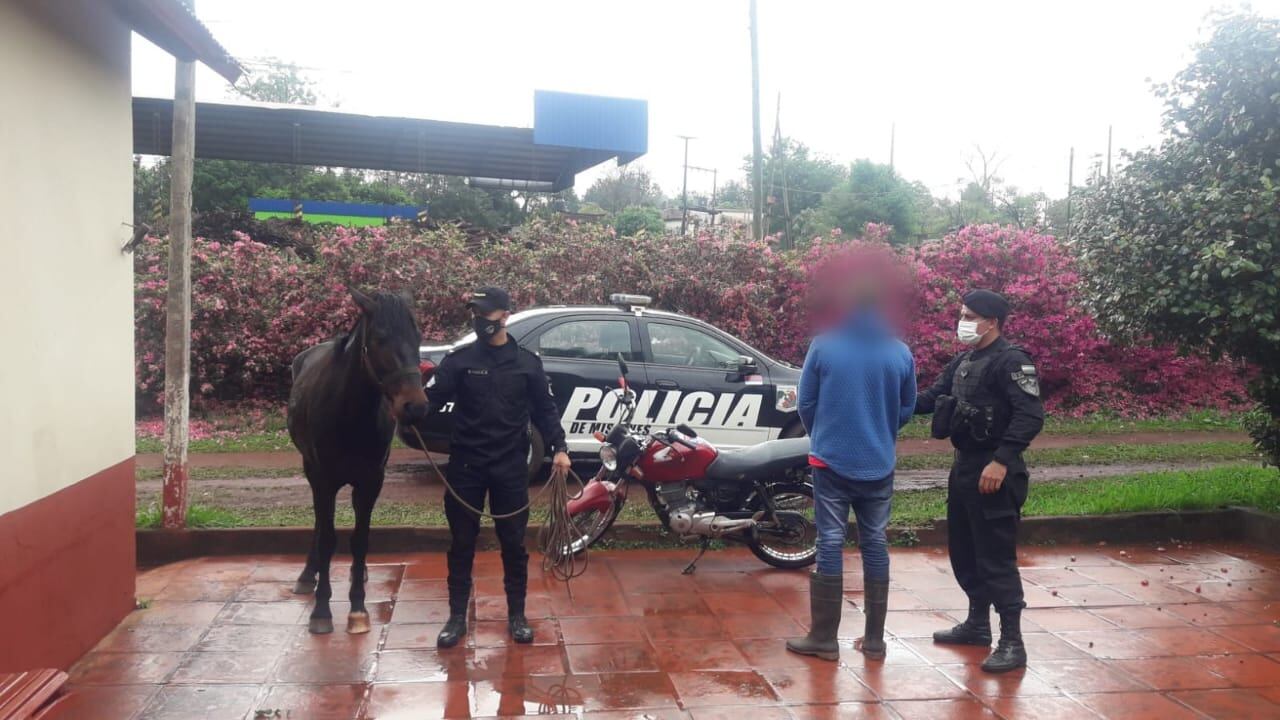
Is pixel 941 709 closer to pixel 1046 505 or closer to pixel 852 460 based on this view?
pixel 852 460

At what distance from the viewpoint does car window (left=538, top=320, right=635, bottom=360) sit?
30.2ft

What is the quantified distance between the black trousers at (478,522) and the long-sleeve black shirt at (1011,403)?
2.40 m

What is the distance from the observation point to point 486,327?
5285 millimetres

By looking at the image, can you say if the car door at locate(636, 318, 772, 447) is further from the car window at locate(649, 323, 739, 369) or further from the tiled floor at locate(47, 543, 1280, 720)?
the tiled floor at locate(47, 543, 1280, 720)

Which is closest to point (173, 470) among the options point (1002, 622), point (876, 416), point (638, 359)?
point (638, 359)

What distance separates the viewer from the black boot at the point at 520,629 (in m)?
5.30

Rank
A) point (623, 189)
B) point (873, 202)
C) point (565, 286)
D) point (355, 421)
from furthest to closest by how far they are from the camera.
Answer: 1. point (623, 189)
2. point (873, 202)
3. point (565, 286)
4. point (355, 421)

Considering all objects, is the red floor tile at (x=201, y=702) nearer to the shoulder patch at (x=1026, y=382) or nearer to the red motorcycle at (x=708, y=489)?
the red motorcycle at (x=708, y=489)

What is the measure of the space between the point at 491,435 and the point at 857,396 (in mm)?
1948

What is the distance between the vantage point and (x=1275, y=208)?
678 cm

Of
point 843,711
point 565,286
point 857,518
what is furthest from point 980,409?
point 565,286

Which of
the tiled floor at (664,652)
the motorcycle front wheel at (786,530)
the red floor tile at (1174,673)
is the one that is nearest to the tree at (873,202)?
the motorcycle front wheel at (786,530)

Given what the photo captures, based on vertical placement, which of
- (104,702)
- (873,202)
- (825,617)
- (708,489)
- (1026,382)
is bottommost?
(104,702)

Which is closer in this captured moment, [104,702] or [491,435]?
[104,702]
